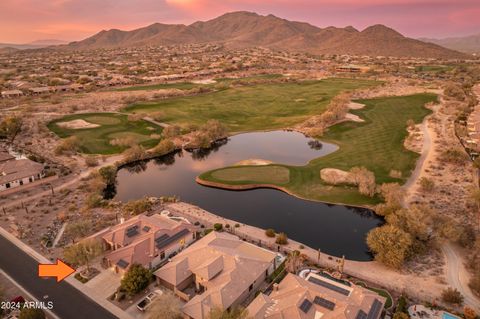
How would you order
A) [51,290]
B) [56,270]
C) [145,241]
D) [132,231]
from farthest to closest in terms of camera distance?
[132,231]
[145,241]
[56,270]
[51,290]

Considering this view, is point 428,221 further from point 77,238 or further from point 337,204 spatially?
point 77,238

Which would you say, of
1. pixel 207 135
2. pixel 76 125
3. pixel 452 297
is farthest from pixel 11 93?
pixel 452 297

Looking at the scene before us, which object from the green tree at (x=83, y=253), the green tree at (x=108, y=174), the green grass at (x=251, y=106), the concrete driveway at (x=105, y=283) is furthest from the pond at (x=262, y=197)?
the green tree at (x=83, y=253)

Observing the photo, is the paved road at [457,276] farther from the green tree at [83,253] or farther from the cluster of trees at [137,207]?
the cluster of trees at [137,207]

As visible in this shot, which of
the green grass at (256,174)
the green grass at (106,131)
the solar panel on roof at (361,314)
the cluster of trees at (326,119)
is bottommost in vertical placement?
the solar panel on roof at (361,314)

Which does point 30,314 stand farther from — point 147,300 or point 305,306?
point 305,306

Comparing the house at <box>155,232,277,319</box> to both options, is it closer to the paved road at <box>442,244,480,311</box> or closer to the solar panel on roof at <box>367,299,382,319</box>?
the solar panel on roof at <box>367,299,382,319</box>

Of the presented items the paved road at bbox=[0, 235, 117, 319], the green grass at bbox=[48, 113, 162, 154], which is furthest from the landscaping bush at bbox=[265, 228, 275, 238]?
the green grass at bbox=[48, 113, 162, 154]
